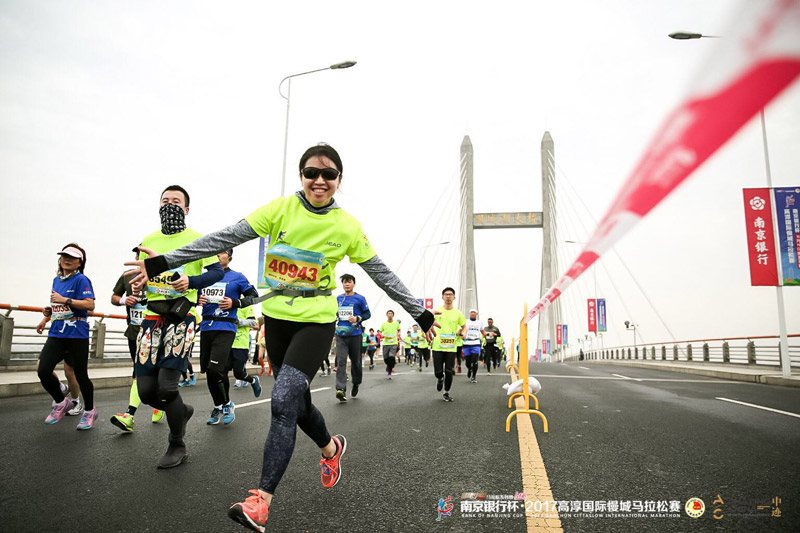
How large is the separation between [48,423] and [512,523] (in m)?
4.87

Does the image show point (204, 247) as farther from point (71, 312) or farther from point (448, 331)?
point (448, 331)

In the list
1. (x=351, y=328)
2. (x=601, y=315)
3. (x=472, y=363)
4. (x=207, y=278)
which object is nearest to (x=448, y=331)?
(x=351, y=328)

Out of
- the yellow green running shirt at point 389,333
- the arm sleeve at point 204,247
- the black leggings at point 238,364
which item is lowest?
the black leggings at point 238,364

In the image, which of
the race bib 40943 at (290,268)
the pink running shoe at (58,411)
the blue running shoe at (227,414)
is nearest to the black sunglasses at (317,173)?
the race bib 40943 at (290,268)

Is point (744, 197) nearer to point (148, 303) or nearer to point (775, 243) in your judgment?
point (775, 243)

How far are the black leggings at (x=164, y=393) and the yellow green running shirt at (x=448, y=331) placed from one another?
449 centimetres

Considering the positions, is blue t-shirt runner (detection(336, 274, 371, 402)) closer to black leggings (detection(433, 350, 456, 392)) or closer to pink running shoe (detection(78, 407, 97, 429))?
black leggings (detection(433, 350, 456, 392))

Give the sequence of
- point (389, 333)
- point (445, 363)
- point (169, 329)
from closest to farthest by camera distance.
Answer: point (169, 329) < point (445, 363) < point (389, 333)

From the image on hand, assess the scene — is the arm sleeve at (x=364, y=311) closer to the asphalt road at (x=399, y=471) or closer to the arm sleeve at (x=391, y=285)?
the asphalt road at (x=399, y=471)

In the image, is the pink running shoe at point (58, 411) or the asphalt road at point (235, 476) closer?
the asphalt road at point (235, 476)

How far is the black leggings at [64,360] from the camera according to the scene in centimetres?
500

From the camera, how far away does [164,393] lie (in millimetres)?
3604

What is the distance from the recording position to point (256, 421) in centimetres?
535

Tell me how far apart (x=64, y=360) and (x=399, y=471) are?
12.9 ft
